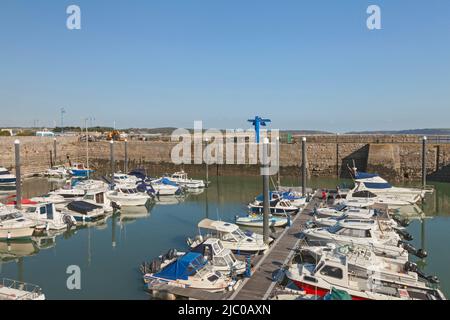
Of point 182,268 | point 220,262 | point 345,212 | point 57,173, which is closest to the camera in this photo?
point 182,268

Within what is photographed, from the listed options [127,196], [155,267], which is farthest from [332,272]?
[127,196]

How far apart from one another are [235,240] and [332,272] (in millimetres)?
5102

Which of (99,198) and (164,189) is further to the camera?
(164,189)

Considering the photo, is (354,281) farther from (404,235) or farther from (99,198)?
(99,198)

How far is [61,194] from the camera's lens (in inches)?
1086

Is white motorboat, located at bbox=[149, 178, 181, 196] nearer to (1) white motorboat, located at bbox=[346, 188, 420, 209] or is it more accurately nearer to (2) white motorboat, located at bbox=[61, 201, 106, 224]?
(2) white motorboat, located at bbox=[61, 201, 106, 224]

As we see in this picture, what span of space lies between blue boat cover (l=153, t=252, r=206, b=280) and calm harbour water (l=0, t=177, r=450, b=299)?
0.95m

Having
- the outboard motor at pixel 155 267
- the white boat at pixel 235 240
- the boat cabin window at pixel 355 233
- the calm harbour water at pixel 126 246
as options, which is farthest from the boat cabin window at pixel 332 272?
the outboard motor at pixel 155 267

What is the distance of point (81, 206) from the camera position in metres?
23.8

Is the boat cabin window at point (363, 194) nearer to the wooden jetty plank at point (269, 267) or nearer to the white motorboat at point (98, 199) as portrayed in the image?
the wooden jetty plank at point (269, 267)

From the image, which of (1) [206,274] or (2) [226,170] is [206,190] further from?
(1) [206,274]

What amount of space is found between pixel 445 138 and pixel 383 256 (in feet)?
106

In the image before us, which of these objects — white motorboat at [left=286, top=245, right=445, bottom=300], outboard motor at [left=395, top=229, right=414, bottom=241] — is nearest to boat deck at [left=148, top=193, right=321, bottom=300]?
white motorboat at [left=286, top=245, right=445, bottom=300]

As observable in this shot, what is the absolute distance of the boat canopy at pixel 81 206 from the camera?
23531 millimetres
